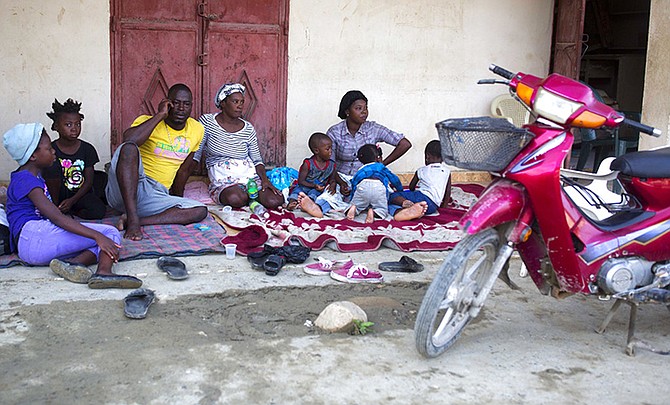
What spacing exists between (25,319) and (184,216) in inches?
82.2

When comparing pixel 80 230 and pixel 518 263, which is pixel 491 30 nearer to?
pixel 518 263

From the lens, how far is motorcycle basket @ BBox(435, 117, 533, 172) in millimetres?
3312

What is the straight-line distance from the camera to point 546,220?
139 inches

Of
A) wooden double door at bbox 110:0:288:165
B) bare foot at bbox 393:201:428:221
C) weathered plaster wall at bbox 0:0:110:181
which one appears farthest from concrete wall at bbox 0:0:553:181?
bare foot at bbox 393:201:428:221

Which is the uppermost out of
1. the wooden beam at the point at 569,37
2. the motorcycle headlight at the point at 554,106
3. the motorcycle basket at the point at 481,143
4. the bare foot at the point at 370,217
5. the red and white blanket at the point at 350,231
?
the wooden beam at the point at 569,37

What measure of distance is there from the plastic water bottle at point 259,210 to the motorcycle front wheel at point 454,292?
281cm

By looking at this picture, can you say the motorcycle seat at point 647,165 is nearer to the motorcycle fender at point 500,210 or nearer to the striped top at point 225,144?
the motorcycle fender at point 500,210

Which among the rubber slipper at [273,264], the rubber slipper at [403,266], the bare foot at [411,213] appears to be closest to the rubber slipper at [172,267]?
the rubber slipper at [273,264]

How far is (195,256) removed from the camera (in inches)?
208

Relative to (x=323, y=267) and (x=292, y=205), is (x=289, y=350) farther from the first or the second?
(x=292, y=205)

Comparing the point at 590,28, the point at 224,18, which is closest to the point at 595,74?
the point at 590,28

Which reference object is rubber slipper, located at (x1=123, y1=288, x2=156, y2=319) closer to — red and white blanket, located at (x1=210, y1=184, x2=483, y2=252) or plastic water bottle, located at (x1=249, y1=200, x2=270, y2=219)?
red and white blanket, located at (x1=210, y1=184, x2=483, y2=252)

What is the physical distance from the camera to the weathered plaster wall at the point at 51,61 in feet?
21.4

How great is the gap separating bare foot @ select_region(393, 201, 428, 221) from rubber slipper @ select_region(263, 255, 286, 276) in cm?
163
